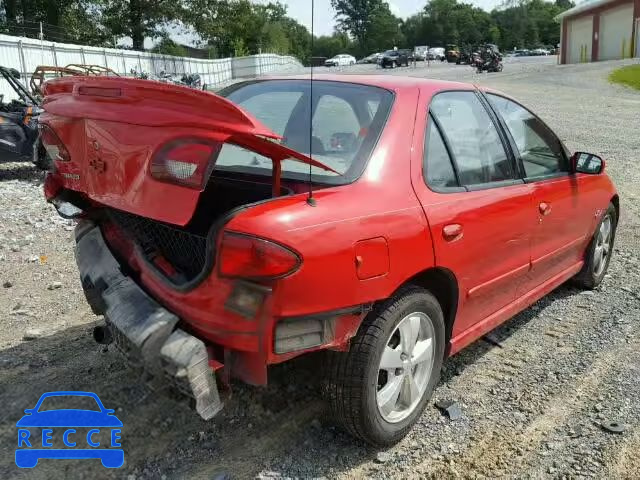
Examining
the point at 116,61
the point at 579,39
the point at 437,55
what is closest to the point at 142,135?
the point at 116,61

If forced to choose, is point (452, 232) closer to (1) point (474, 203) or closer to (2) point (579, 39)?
(1) point (474, 203)

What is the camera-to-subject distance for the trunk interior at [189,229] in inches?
110

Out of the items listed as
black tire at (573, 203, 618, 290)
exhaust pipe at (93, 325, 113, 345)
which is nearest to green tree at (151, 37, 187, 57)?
black tire at (573, 203, 618, 290)

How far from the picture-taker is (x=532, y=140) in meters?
4.13

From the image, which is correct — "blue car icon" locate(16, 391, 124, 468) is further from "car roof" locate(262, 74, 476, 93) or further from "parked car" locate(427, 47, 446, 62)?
"parked car" locate(427, 47, 446, 62)

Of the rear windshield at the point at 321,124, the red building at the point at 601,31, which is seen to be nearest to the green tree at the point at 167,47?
the red building at the point at 601,31

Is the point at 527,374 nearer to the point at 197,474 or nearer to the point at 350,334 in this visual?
the point at 350,334

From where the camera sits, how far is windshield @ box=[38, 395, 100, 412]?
10.7ft

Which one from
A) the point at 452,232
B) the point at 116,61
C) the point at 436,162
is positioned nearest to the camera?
the point at 452,232

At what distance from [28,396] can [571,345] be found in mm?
3435

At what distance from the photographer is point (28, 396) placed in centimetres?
336

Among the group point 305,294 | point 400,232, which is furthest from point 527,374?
point 305,294

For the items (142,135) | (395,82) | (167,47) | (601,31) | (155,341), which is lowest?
(155,341)

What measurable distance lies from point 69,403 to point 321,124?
80.9 inches
